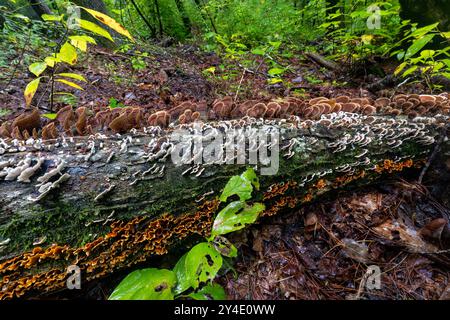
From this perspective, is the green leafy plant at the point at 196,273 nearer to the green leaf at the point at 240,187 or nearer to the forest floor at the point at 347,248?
the green leaf at the point at 240,187

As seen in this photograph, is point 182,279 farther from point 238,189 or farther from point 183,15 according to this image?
point 183,15

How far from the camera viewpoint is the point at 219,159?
2320 millimetres

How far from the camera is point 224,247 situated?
2.02m

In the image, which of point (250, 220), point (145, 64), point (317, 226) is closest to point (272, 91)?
point (145, 64)

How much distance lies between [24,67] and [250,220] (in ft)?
17.1

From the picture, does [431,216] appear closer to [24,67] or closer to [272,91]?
[272,91]

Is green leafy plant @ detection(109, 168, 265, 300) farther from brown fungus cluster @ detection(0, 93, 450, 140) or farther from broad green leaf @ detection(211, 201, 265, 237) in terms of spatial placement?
brown fungus cluster @ detection(0, 93, 450, 140)

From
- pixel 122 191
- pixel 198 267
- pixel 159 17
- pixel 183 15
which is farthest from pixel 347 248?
pixel 183 15

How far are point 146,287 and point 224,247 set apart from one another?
0.63m

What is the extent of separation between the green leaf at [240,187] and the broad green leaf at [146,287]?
2.43 feet

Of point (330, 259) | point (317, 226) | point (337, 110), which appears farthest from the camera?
point (337, 110)

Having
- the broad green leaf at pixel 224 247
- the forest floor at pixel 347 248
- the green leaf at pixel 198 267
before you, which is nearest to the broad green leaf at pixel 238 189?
the broad green leaf at pixel 224 247

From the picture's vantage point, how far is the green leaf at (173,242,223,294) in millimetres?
1792

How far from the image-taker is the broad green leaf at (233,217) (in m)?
1.96
